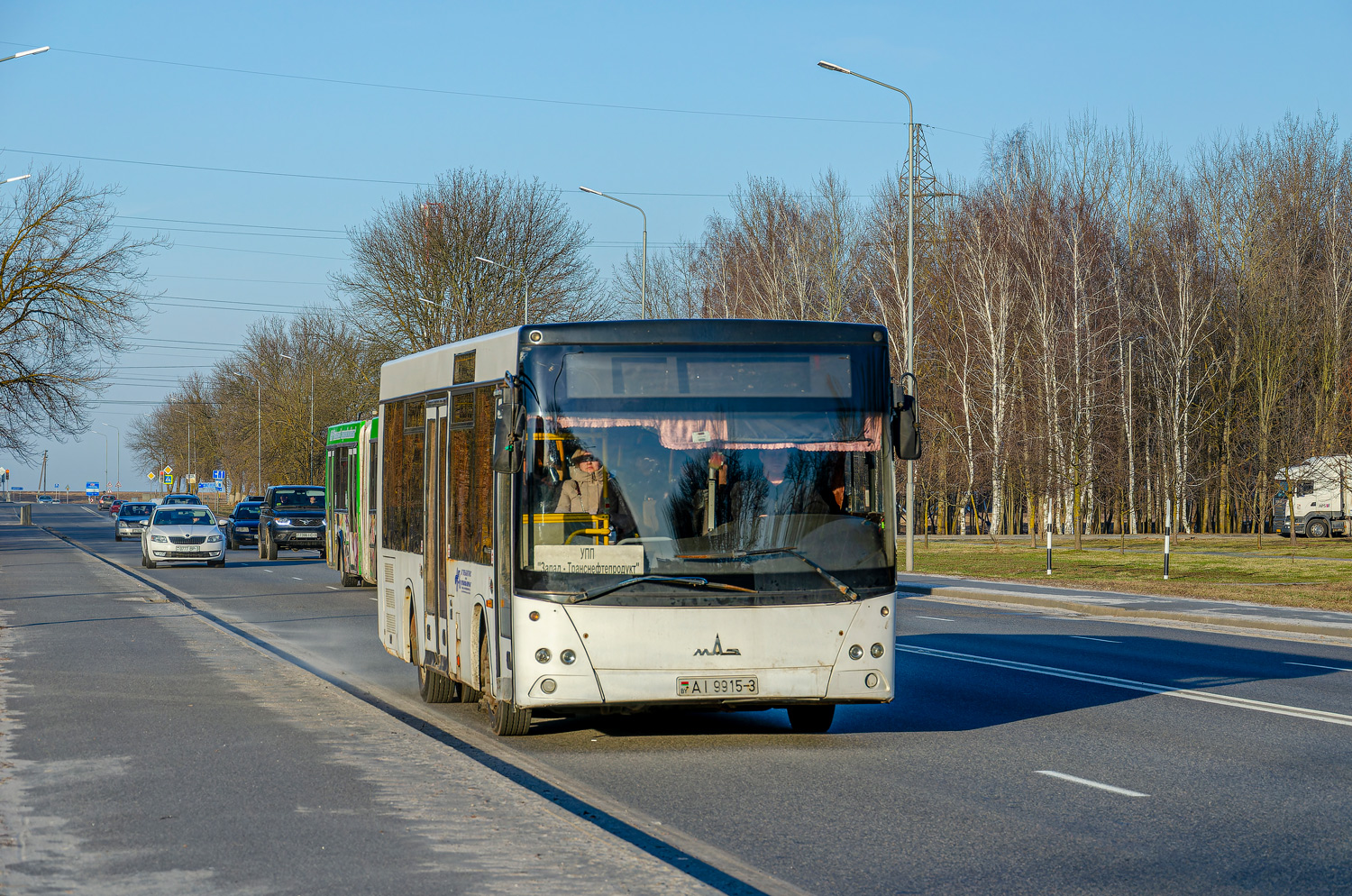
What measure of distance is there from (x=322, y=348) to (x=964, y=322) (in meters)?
38.5

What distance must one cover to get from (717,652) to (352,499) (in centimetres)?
1961

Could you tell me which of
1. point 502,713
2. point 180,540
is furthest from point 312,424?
point 502,713

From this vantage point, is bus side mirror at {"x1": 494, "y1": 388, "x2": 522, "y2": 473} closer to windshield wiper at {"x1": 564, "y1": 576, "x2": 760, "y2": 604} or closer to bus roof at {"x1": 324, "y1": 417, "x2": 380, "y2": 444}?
windshield wiper at {"x1": 564, "y1": 576, "x2": 760, "y2": 604}

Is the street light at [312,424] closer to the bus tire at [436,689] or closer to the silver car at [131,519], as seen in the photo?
the silver car at [131,519]

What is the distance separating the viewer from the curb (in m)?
19.3

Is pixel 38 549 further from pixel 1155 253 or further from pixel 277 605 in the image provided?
pixel 1155 253

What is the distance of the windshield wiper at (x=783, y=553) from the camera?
9.40m

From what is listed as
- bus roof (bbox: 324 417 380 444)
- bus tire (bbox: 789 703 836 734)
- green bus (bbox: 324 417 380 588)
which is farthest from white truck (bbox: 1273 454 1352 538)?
bus tire (bbox: 789 703 836 734)

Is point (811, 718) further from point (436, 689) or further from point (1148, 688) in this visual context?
point (1148, 688)

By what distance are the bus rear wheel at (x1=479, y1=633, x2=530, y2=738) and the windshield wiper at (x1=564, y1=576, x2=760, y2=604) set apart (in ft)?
3.56

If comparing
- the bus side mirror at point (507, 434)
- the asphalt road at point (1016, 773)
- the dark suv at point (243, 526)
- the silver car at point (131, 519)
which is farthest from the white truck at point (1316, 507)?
the silver car at point (131, 519)

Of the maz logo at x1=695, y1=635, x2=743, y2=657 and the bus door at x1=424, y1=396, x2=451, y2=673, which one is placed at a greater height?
the bus door at x1=424, y1=396, x2=451, y2=673

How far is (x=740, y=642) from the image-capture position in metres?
9.34

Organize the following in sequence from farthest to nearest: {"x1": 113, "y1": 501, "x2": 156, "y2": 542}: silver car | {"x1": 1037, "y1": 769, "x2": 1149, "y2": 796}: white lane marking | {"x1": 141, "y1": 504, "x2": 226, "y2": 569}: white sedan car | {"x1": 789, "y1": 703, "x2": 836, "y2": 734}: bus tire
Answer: {"x1": 113, "y1": 501, "x2": 156, "y2": 542}: silver car, {"x1": 141, "y1": 504, "x2": 226, "y2": 569}: white sedan car, {"x1": 789, "y1": 703, "x2": 836, "y2": 734}: bus tire, {"x1": 1037, "y1": 769, "x2": 1149, "y2": 796}: white lane marking
